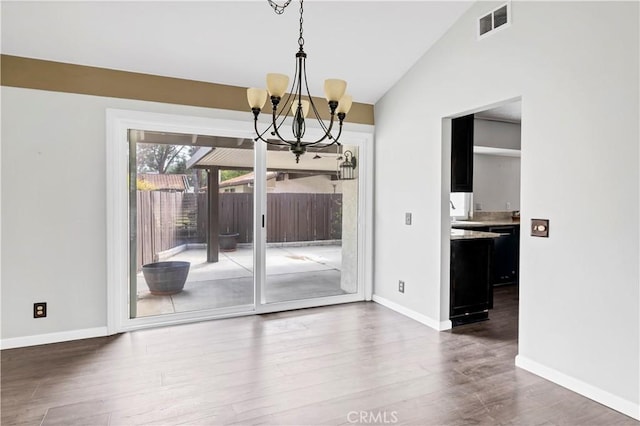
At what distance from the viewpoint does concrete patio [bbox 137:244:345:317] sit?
393cm

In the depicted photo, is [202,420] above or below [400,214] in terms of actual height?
below

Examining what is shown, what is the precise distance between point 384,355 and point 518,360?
1.02 m

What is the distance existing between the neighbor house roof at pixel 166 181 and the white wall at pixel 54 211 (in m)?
0.39

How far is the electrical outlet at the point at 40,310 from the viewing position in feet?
10.7

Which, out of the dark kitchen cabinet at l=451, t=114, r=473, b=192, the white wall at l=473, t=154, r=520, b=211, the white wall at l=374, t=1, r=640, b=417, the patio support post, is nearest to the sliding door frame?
the patio support post

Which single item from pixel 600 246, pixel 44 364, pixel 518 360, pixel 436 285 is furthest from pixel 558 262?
pixel 44 364

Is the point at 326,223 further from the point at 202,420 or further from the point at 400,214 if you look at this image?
the point at 202,420

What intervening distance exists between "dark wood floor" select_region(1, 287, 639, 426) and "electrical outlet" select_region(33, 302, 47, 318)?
0.27m

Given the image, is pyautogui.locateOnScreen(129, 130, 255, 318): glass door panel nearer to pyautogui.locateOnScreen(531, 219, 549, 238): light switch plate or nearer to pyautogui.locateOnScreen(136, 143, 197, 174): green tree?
pyautogui.locateOnScreen(136, 143, 197, 174): green tree

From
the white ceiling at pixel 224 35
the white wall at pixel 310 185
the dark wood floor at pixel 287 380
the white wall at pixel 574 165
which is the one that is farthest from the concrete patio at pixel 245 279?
the white wall at pixel 574 165

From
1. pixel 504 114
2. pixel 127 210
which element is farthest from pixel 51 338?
pixel 504 114

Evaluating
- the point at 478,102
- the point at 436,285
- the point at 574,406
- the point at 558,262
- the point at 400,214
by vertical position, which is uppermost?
the point at 478,102

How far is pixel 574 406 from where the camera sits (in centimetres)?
238

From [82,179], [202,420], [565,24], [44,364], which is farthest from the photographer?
[82,179]
